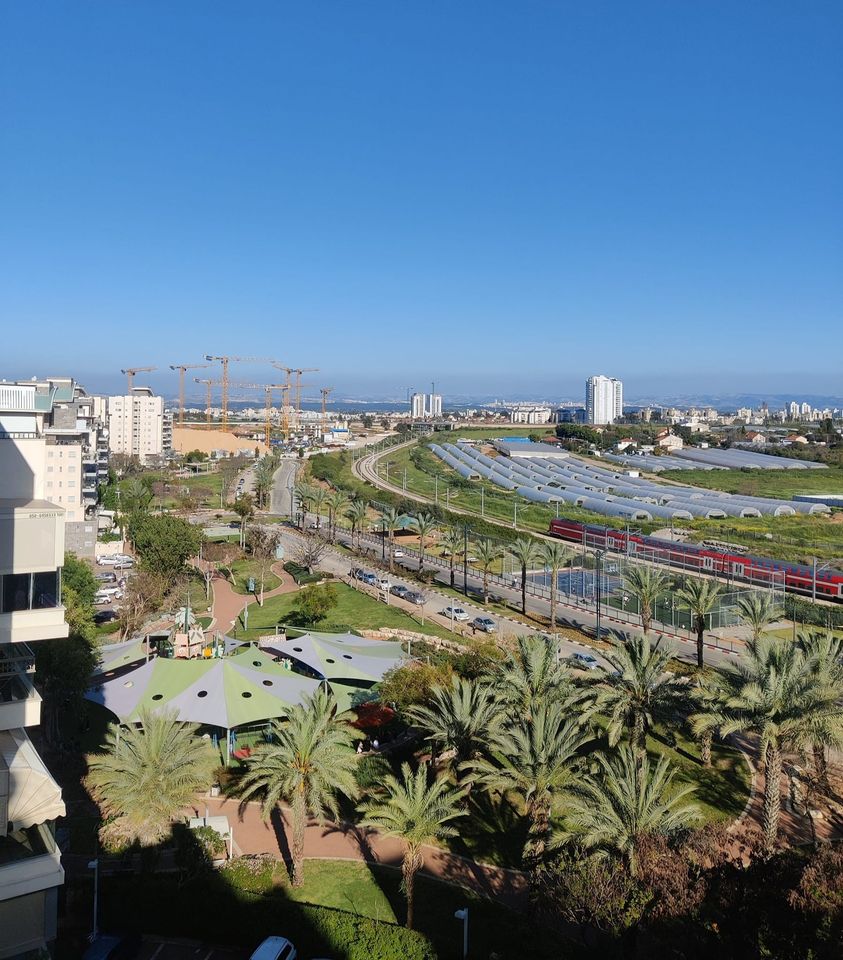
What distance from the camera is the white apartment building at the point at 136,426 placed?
128875mm

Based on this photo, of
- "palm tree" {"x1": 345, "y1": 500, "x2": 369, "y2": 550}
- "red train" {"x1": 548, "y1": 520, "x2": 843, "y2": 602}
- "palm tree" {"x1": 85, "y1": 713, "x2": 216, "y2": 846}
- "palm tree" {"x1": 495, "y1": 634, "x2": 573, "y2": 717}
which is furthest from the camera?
"palm tree" {"x1": 345, "y1": 500, "x2": 369, "y2": 550}

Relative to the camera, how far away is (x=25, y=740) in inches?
603

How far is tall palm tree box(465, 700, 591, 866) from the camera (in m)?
18.7

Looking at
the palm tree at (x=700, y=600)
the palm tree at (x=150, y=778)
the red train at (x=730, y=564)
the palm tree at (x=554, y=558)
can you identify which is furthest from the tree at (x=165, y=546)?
the red train at (x=730, y=564)

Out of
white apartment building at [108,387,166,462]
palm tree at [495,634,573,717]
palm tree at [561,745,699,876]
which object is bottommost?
palm tree at [561,745,699,876]

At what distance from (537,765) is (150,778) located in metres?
9.00

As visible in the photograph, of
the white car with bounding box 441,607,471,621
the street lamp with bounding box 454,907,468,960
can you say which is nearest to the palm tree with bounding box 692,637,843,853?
the street lamp with bounding box 454,907,468,960

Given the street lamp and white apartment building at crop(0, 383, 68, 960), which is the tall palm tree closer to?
the street lamp

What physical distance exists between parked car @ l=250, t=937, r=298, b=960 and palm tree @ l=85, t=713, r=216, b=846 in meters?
Answer: 4.09

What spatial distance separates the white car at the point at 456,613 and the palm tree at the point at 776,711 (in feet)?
67.0

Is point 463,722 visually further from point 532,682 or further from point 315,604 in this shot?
point 315,604

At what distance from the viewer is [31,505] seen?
1523 cm

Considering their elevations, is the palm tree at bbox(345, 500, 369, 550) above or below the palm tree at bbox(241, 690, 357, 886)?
above

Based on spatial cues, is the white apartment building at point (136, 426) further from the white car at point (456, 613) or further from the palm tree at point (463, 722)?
the palm tree at point (463, 722)
